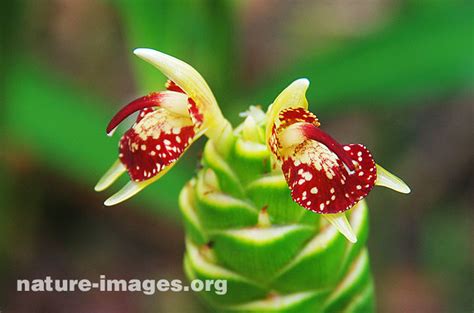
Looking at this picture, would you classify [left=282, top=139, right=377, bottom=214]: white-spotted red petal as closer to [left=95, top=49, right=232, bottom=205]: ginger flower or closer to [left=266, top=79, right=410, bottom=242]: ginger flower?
[left=266, top=79, right=410, bottom=242]: ginger flower

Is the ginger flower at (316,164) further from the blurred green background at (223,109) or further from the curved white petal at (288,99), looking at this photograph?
the blurred green background at (223,109)

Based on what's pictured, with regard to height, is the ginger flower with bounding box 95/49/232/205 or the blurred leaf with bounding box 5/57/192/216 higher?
the blurred leaf with bounding box 5/57/192/216

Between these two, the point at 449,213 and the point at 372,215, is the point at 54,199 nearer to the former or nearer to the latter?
the point at 372,215

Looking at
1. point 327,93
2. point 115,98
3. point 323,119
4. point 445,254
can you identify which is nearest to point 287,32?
point 323,119

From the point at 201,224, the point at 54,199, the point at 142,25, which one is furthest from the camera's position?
the point at 54,199

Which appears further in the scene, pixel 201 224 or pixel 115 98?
pixel 115 98

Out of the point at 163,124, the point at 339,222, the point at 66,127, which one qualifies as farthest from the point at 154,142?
the point at 66,127

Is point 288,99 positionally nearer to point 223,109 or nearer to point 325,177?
point 325,177

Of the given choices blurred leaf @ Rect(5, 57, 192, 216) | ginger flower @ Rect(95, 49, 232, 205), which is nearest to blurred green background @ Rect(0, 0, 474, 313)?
blurred leaf @ Rect(5, 57, 192, 216)
